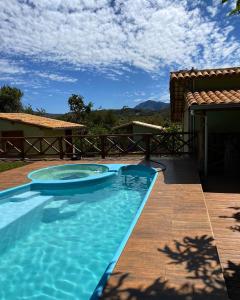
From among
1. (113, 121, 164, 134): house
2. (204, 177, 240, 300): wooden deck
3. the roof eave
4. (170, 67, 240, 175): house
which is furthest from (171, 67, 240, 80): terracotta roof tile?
(113, 121, 164, 134): house

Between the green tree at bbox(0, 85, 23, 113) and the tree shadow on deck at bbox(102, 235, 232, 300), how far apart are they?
134 ft

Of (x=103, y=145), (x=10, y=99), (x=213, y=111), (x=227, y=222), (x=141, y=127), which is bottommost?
(x=227, y=222)

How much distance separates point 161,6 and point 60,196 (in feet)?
25.0

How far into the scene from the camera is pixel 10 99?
134ft

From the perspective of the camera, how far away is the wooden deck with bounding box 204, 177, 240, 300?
363cm

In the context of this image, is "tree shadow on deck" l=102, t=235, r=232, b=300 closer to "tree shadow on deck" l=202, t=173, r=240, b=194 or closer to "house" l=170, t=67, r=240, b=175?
"tree shadow on deck" l=202, t=173, r=240, b=194

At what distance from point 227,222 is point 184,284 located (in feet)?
7.83

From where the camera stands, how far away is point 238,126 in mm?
11398

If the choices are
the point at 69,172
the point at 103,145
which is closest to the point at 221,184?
the point at 69,172

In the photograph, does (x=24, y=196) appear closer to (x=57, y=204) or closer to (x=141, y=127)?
(x=57, y=204)

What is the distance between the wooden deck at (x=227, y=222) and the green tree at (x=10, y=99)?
37367 mm

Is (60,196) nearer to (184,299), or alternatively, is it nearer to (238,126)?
(184,299)

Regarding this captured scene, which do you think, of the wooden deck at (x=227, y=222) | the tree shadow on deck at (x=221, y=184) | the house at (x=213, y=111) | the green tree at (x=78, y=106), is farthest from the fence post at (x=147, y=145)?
the green tree at (x=78, y=106)

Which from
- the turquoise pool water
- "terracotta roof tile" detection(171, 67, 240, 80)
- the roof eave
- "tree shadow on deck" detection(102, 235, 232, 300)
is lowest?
the turquoise pool water
